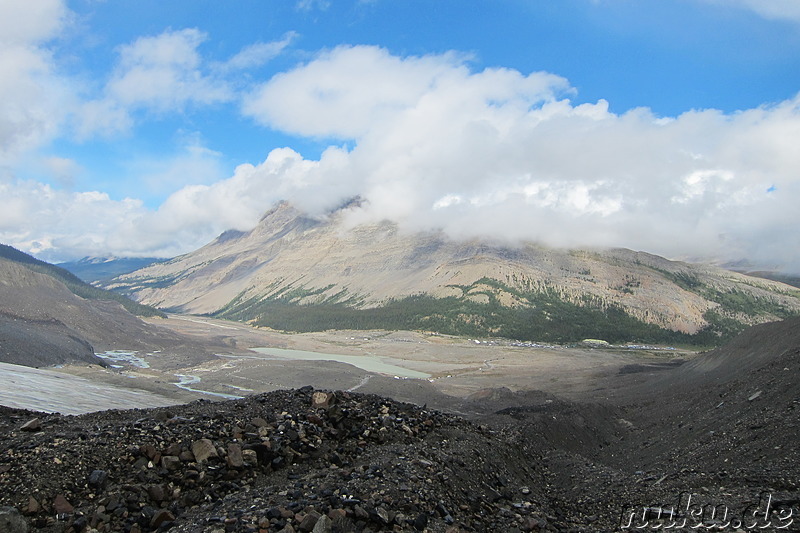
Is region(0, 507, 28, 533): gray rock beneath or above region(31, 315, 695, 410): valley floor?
above

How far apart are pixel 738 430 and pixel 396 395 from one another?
141 feet

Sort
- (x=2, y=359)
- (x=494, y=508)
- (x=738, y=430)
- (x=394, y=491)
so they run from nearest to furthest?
(x=394, y=491) → (x=494, y=508) → (x=738, y=430) → (x=2, y=359)

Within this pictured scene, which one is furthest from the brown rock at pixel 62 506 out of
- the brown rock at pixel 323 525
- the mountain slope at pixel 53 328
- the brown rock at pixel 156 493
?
the mountain slope at pixel 53 328

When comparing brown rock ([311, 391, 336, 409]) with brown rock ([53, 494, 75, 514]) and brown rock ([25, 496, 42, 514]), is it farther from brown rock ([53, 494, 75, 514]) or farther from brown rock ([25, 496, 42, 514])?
brown rock ([25, 496, 42, 514])

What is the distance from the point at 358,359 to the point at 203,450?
353 feet

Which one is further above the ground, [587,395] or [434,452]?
[434,452]

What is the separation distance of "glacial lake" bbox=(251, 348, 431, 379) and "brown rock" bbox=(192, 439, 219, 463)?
8005 cm

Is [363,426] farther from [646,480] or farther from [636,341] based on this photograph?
[636,341]

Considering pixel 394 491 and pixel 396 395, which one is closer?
pixel 394 491

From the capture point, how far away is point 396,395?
5953cm

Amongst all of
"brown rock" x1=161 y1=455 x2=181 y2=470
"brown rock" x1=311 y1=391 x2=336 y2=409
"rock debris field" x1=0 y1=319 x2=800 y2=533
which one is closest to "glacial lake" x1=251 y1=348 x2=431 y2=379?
"rock debris field" x1=0 y1=319 x2=800 y2=533

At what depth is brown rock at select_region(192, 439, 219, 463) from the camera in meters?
12.0

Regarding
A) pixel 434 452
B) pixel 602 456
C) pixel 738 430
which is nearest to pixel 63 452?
pixel 434 452

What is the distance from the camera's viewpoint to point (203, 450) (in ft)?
39.6
